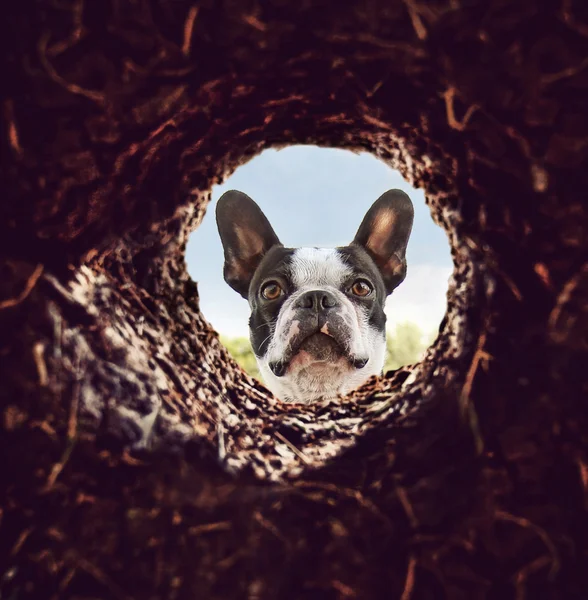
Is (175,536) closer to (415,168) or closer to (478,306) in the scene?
(478,306)

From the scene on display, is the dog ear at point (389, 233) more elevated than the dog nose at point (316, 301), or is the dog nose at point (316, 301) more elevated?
the dog ear at point (389, 233)

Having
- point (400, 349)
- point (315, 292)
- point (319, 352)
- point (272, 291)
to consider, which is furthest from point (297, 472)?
point (400, 349)

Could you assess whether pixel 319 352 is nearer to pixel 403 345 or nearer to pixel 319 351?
pixel 319 351

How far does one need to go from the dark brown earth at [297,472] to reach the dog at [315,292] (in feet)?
3.46

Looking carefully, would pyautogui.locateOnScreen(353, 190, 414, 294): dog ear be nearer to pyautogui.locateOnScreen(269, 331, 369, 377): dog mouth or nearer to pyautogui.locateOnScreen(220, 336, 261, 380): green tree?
pyautogui.locateOnScreen(269, 331, 369, 377): dog mouth

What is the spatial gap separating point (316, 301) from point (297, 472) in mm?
1087

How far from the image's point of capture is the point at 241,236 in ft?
7.43

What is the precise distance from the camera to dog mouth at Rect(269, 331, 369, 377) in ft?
5.44

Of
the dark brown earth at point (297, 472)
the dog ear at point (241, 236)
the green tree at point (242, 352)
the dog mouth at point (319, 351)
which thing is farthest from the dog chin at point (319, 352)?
the green tree at point (242, 352)

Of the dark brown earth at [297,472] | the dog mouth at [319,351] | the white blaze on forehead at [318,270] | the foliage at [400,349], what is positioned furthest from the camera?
the foliage at [400,349]

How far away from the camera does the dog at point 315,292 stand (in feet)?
5.51

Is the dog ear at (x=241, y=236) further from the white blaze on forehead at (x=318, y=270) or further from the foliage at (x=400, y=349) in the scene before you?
the foliage at (x=400, y=349)

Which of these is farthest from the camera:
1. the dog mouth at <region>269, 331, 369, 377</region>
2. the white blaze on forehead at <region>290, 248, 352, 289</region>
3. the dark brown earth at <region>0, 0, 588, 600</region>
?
the white blaze on forehead at <region>290, 248, 352, 289</region>

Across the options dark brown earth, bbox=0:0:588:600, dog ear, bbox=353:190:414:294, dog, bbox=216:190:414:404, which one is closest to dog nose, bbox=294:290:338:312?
dog, bbox=216:190:414:404
